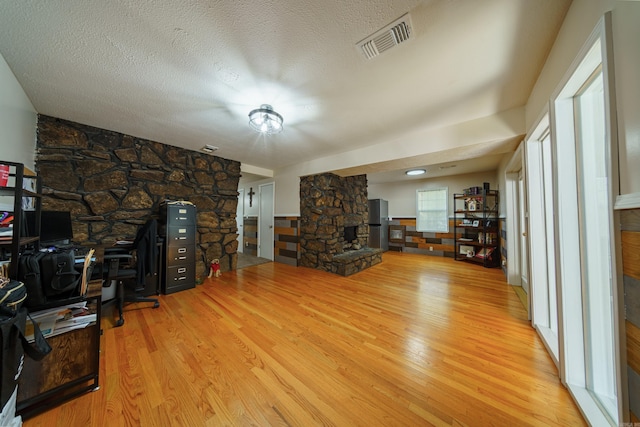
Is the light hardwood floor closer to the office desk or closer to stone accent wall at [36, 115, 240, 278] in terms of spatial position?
the office desk

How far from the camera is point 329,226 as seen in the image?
12.8 feet

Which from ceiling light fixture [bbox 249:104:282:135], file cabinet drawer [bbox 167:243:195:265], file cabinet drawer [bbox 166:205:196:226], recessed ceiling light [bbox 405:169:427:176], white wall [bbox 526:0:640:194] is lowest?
file cabinet drawer [bbox 167:243:195:265]

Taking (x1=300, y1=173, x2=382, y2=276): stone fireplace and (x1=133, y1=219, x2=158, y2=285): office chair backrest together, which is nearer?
(x1=133, y1=219, x2=158, y2=285): office chair backrest

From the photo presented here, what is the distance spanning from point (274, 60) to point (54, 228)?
272 centimetres

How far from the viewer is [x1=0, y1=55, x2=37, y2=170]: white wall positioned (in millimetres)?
1477

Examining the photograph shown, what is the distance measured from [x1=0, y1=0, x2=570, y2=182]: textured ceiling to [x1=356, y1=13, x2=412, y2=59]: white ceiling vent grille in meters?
0.04

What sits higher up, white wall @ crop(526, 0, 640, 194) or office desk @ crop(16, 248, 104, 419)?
white wall @ crop(526, 0, 640, 194)

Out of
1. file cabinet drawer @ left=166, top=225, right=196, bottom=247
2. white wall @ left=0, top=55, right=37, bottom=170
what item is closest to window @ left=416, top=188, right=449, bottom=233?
file cabinet drawer @ left=166, top=225, right=196, bottom=247

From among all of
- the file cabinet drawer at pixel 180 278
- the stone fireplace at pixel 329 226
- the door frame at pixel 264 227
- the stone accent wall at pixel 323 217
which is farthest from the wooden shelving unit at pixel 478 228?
the file cabinet drawer at pixel 180 278

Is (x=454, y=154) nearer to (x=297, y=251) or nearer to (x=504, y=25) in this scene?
(x=504, y=25)

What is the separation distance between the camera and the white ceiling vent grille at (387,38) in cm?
117

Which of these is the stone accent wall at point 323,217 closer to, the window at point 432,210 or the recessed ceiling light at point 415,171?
the recessed ceiling light at point 415,171

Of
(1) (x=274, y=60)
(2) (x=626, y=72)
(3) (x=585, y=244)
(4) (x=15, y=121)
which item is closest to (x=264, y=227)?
(4) (x=15, y=121)

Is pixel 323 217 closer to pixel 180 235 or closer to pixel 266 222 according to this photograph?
pixel 266 222
